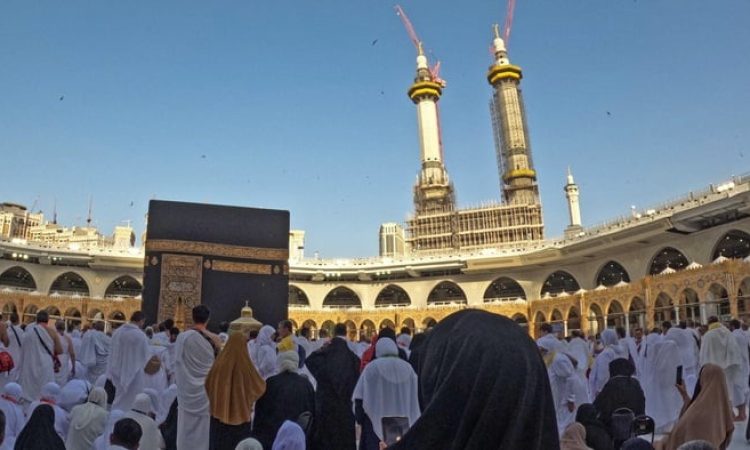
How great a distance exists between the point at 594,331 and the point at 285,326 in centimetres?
2582

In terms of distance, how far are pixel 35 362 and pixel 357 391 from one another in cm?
411

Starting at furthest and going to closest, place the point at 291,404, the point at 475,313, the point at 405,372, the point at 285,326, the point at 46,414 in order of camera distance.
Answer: the point at 285,326, the point at 405,372, the point at 291,404, the point at 46,414, the point at 475,313

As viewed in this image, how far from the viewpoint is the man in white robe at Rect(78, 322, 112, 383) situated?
808cm

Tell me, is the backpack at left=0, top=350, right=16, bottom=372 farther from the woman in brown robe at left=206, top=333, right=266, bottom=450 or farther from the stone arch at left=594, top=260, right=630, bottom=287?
the stone arch at left=594, top=260, right=630, bottom=287

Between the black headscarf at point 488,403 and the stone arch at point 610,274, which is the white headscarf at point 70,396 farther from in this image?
the stone arch at point 610,274

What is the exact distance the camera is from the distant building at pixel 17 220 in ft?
218

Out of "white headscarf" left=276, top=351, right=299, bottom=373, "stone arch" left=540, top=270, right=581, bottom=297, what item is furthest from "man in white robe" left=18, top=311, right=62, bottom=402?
"stone arch" left=540, top=270, right=581, bottom=297

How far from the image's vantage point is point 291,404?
442 cm

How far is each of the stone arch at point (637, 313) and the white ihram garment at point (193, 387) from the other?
2467 cm

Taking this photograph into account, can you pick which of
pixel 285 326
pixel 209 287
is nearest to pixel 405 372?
pixel 285 326

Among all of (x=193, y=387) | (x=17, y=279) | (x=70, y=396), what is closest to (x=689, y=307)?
(x=193, y=387)

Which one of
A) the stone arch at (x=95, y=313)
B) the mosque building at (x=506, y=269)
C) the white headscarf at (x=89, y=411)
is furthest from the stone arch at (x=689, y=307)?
the stone arch at (x=95, y=313)

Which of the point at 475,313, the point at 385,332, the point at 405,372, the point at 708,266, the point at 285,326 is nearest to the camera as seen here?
the point at 475,313

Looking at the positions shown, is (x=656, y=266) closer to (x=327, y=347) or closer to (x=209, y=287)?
(x=209, y=287)
